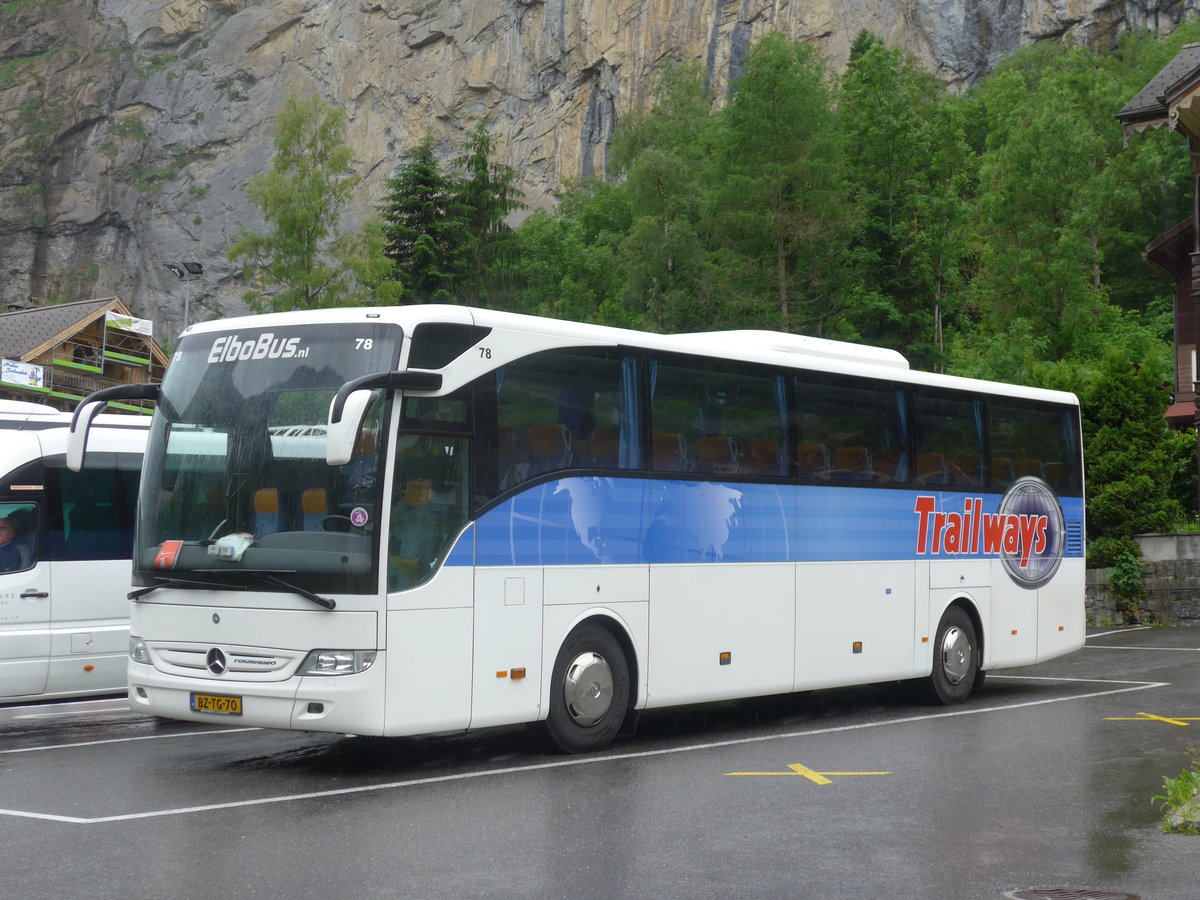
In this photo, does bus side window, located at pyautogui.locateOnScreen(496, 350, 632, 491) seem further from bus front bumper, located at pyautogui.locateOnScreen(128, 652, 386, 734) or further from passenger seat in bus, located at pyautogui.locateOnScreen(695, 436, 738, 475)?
bus front bumper, located at pyautogui.locateOnScreen(128, 652, 386, 734)

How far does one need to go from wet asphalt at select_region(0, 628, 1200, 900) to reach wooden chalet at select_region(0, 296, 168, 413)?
148 feet

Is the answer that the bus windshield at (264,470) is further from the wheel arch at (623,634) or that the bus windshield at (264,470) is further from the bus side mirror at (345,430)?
the wheel arch at (623,634)

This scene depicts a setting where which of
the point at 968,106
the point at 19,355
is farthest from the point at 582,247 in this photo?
the point at 19,355

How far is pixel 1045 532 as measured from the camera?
1689 centimetres

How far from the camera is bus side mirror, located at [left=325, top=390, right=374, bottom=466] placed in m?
8.95

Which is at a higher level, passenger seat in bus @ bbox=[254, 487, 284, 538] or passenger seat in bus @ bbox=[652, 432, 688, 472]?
passenger seat in bus @ bbox=[652, 432, 688, 472]

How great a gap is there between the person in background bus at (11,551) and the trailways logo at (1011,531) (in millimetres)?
8426

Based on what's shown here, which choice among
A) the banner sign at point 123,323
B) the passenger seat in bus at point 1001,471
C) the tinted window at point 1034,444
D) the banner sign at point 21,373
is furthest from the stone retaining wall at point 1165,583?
Result: the banner sign at point 123,323

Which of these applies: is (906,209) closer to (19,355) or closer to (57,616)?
(19,355)

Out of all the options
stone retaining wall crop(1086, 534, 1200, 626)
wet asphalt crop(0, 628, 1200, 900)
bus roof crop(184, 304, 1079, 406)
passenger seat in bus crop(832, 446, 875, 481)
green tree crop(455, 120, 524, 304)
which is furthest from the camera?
green tree crop(455, 120, 524, 304)

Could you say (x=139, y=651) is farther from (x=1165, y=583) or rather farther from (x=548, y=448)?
(x=1165, y=583)

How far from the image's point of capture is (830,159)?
5125 centimetres

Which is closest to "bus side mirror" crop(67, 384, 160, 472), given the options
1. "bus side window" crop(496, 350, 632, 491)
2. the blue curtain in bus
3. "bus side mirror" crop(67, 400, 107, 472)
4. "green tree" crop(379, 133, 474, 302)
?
"bus side mirror" crop(67, 400, 107, 472)

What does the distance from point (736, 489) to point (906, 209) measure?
44.8 metres
